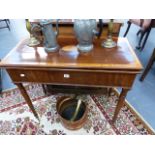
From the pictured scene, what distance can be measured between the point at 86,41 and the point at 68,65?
21 centimetres

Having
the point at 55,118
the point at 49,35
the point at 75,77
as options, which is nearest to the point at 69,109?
the point at 55,118

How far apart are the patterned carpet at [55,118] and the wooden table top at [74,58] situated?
2.36ft

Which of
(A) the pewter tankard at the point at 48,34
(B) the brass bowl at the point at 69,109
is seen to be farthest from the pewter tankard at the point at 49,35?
(B) the brass bowl at the point at 69,109

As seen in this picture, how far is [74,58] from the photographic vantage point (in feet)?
3.11

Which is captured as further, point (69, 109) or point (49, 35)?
point (69, 109)

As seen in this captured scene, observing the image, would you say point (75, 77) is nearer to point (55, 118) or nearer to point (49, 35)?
point (49, 35)

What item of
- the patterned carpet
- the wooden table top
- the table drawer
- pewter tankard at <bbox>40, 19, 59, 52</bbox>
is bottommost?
the patterned carpet

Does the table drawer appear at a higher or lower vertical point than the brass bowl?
higher

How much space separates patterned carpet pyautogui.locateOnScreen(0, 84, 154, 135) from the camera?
1347 mm

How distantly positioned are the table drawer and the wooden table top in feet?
0.16

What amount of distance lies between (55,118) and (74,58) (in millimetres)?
764

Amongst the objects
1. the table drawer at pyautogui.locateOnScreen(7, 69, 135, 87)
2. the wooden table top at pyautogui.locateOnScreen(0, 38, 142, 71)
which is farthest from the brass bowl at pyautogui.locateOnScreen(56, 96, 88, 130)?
the wooden table top at pyautogui.locateOnScreen(0, 38, 142, 71)

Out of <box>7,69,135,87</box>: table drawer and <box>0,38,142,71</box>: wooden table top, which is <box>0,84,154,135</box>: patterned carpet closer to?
<box>7,69,135,87</box>: table drawer
